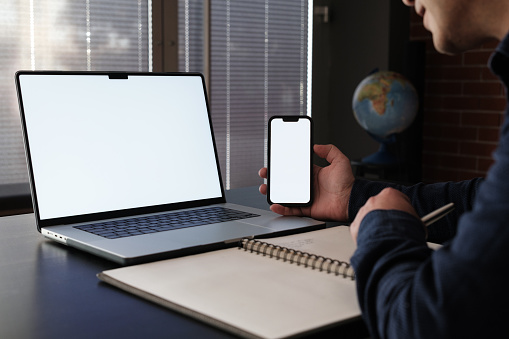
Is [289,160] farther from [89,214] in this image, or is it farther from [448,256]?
[448,256]

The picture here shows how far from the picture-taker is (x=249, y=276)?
792mm

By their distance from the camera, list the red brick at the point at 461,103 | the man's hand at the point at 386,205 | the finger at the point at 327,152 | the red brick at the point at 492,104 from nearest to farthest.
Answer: the man's hand at the point at 386,205 < the finger at the point at 327,152 < the red brick at the point at 492,104 < the red brick at the point at 461,103

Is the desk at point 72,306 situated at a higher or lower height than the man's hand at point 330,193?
lower

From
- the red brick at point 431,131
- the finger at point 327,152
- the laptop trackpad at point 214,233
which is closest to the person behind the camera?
the laptop trackpad at point 214,233

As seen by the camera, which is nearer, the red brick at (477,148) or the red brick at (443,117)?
the red brick at (477,148)

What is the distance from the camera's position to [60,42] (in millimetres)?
3053

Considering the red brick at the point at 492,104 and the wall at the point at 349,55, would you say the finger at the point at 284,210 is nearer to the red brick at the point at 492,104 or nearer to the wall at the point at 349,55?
the red brick at the point at 492,104

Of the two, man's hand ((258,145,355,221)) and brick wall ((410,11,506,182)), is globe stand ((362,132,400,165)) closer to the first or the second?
brick wall ((410,11,506,182))

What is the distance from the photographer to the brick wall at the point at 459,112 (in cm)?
354

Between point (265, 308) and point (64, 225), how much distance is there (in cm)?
48

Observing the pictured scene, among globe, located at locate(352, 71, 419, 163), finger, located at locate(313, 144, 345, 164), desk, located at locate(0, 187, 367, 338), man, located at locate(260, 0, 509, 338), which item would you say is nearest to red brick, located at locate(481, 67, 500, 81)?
globe, located at locate(352, 71, 419, 163)

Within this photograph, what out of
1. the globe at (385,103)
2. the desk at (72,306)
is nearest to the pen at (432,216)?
the desk at (72,306)

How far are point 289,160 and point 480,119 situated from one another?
8.97 feet

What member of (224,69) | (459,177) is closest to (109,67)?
(224,69)
